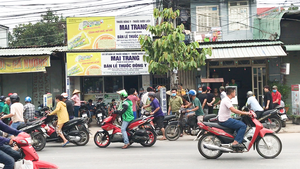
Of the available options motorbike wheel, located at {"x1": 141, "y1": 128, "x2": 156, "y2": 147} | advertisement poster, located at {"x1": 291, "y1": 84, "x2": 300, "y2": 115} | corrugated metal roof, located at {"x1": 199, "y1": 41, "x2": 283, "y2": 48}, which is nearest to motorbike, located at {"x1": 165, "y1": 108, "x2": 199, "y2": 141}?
motorbike wheel, located at {"x1": 141, "y1": 128, "x2": 156, "y2": 147}

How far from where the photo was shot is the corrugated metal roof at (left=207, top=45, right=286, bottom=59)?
14.6 metres

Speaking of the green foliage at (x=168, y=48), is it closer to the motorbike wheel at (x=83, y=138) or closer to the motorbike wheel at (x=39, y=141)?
the motorbike wheel at (x=83, y=138)

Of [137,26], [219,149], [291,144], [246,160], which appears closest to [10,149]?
[219,149]

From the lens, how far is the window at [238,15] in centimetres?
1794

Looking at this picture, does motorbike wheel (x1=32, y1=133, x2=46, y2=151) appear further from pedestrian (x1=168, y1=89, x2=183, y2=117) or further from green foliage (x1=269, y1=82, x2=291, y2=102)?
green foliage (x1=269, y1=82, x2=291, y2=102)

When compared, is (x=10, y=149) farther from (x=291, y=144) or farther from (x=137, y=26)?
(x=137, y=26)

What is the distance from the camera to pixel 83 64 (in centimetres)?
1536

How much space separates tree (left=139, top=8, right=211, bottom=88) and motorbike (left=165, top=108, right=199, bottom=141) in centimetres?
233

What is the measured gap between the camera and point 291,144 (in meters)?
9.86

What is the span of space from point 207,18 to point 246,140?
11.7m

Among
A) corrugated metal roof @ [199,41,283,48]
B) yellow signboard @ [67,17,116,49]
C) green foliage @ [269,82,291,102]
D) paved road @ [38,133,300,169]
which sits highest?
yellow signboard @ [67,17,116,49]

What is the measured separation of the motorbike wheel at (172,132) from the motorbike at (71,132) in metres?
2.73

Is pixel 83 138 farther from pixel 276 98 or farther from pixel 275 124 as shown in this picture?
pixel 276 98

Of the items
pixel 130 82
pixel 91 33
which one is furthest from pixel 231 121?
pixel 130 82
